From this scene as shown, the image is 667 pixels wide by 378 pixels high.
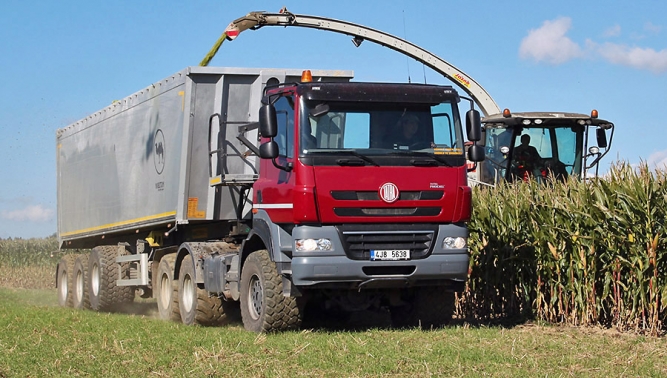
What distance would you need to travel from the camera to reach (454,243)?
12.2 meters

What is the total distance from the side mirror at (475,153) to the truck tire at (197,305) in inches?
182

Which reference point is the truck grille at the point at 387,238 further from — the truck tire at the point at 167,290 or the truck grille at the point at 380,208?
the truck tire at the point at 167,290

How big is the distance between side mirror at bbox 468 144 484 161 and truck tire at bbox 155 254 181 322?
19.4 ft

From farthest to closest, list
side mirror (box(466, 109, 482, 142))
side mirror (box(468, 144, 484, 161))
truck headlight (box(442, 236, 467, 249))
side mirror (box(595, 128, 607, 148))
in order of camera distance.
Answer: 1. side mirror (box(595, 128, 607, 148))
2. side mirror (box(468, 144, 484, 161))
3. side mirror (box(466, 109, 482, 142))
4. truck headlight (box(442, 236, 467, 249))

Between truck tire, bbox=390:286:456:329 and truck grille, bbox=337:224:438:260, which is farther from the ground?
truck grille, bbox=337:224:438:260

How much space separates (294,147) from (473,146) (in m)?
2.38

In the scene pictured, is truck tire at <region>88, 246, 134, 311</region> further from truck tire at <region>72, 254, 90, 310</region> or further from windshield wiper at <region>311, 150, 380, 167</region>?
windshield wiper at <region>311, 150, 380, 167</region>

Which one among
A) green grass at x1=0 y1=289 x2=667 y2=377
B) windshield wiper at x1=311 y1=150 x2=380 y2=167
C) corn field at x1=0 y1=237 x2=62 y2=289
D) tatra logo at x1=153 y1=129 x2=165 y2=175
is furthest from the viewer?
corn field at x1=0 y1=237 x2=62 y2=289

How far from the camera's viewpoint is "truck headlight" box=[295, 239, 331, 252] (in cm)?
1168

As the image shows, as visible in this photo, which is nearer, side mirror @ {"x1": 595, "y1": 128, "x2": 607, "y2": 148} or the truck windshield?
the truck windshield

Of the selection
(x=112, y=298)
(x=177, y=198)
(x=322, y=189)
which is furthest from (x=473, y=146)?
(x=112, y=298)

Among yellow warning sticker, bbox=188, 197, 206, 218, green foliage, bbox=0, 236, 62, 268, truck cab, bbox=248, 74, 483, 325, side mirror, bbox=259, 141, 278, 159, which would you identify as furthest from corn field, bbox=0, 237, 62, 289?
truck cab, bbox=248, 74, 483, 325

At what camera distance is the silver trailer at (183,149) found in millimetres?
14680

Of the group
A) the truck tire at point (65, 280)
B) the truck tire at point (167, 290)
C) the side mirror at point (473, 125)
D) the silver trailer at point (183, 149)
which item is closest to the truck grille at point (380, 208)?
the side mirror at point (473, 125)
